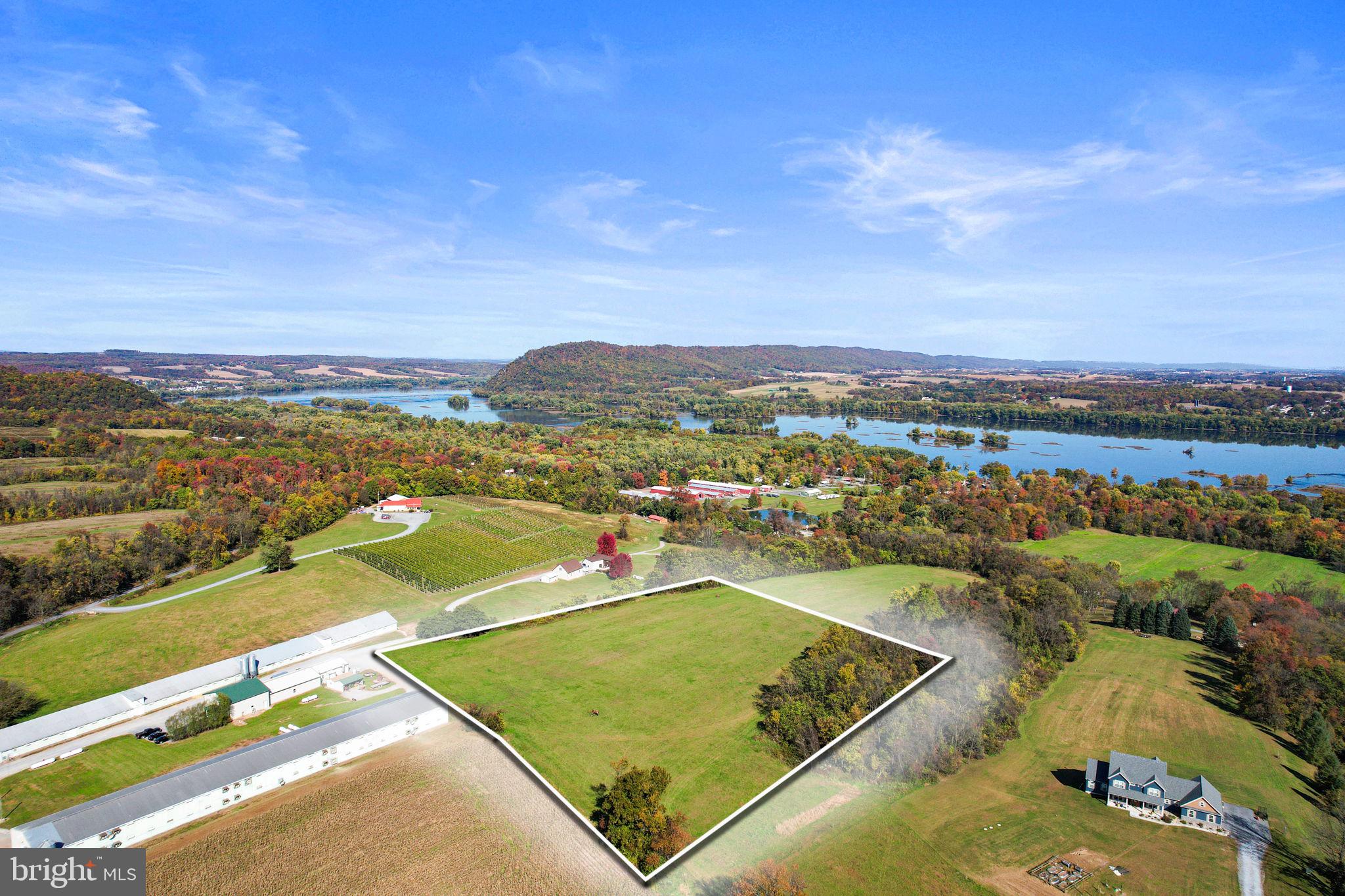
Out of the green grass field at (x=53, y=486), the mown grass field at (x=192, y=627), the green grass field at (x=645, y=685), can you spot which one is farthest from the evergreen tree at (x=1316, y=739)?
the green grass field at (x=53, y=486)

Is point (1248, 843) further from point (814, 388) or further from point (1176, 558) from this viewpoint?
point (814, 388)

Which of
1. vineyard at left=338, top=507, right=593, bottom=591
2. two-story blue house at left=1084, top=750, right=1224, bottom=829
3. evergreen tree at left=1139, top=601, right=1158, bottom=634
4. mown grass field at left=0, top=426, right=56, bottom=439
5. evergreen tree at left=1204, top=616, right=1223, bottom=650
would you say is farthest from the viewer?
mown grass field at left=0, top=426, right=56, bottom=439

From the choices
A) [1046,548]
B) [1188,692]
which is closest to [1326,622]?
[1188,692]

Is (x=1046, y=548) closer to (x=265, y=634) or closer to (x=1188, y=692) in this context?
(x=1188, y=692)

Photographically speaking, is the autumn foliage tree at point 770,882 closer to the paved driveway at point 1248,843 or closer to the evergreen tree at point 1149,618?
the paved driveway at point 1248,843

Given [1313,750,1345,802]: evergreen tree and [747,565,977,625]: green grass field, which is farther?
[1313,750,1345,802]: evergreen tree

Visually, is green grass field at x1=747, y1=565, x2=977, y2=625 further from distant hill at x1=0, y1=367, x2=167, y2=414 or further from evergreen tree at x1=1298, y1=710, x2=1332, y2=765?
distant hill at x1=0, y1=367, x2=167, y2=414

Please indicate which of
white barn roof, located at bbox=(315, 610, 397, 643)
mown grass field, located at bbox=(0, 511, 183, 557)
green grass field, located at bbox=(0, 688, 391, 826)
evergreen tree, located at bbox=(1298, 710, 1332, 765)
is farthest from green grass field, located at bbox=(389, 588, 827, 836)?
mown grass field, located at bbox=(0, 511, 183, 557)
